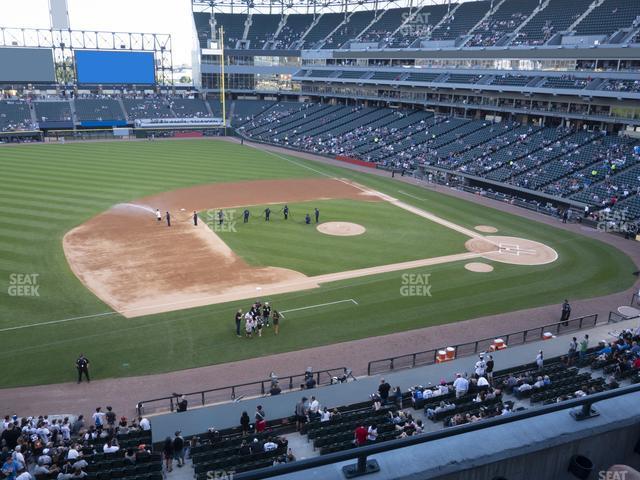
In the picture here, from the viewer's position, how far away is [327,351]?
21.7 m

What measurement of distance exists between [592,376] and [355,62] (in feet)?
267

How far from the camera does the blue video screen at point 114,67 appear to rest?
95062 millimetres

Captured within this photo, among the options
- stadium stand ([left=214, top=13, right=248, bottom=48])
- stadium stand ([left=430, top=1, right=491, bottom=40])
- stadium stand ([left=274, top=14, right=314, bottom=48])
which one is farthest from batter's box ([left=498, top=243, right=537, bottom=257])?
stadium stand ([left=214, top=13, right=248, bottom=48])

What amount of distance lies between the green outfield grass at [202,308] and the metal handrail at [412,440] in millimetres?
16582

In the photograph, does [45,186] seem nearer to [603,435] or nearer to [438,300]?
[438,300]

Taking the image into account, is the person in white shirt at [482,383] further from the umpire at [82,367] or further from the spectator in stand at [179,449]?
the umpire at [82,367]

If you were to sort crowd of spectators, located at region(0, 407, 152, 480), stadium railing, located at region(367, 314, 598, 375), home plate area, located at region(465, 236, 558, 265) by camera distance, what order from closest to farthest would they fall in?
crowd of spectators, located at region(0, 407, 152, 480) → stadium railing, located at region(367, 314, 598, 375) → home plate area, located at region(465, 236, 558, 265)

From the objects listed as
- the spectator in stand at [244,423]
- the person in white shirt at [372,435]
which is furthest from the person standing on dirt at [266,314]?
the person in white shirt at [372,435]

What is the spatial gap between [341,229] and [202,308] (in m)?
15.6

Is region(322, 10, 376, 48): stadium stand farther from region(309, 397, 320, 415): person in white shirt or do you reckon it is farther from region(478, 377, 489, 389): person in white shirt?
region(309, 397, 320, 415): person in white shirt

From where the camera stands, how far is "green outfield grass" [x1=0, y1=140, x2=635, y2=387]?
21016 mm

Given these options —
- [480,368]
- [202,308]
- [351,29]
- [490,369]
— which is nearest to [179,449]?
[480,368]

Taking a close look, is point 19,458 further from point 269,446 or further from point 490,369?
point 490,369

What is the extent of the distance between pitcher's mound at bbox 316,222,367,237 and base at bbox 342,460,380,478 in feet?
108
